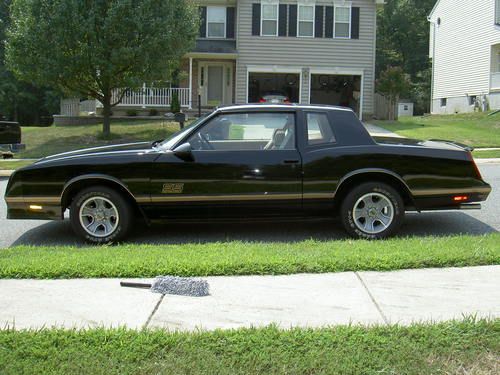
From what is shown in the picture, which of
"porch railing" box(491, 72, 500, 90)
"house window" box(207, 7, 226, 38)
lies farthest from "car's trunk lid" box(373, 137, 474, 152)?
"porch railing" box(491, 72, 500, 90)

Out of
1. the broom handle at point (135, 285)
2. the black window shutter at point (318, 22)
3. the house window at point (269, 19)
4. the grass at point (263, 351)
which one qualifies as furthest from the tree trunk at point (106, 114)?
the grass at point (263, 351)

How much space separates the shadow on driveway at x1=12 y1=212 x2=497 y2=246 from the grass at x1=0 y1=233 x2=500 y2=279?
60 centimetres

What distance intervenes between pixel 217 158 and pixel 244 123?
60 cm

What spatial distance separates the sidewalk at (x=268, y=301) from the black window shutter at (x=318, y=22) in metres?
24.0

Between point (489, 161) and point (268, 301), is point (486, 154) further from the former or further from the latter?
point (268, 301)

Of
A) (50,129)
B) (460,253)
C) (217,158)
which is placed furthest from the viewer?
(50,129)

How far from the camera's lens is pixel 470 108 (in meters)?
33.3

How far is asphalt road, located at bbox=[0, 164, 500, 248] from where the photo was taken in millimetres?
7168

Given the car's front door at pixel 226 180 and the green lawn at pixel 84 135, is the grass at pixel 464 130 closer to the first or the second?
the green lawn at pixel 84 135

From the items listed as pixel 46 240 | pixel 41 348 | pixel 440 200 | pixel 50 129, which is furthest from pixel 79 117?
pixel 41 348

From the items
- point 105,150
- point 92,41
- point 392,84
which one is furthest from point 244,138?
point 392,84

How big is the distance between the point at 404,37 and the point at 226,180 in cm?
5507

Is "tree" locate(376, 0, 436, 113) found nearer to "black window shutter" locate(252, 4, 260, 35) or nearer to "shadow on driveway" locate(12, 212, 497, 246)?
"black window shutter" locate(252, 4, 260, 35)

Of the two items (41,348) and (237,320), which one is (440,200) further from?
(41,348)
